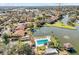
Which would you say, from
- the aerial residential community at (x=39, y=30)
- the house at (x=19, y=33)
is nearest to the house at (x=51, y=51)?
the aerial residential community at (x=39, y=30)

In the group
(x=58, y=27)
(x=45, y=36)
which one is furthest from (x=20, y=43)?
(x=58, y=27)

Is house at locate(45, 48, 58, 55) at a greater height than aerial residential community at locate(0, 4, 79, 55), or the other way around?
aerial residential community at locate(0, 4, 79, 55)

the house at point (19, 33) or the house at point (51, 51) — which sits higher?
the house at point (19, 33)

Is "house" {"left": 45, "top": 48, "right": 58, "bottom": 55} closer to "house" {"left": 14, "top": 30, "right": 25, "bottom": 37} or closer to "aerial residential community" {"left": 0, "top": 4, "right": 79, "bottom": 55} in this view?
"aerial residential community" {"left": 0, "top": 4, "right": 79, "bottom": 55}

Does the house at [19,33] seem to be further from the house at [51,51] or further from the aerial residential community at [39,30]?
the house at [51,51]

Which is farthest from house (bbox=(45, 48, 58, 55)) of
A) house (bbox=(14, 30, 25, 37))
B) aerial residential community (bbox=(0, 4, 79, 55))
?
house (bbox=(14, 30, 25, 37))

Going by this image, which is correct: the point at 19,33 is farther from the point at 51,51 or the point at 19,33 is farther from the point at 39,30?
the point at 51,51

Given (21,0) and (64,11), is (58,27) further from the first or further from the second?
(21,0)
